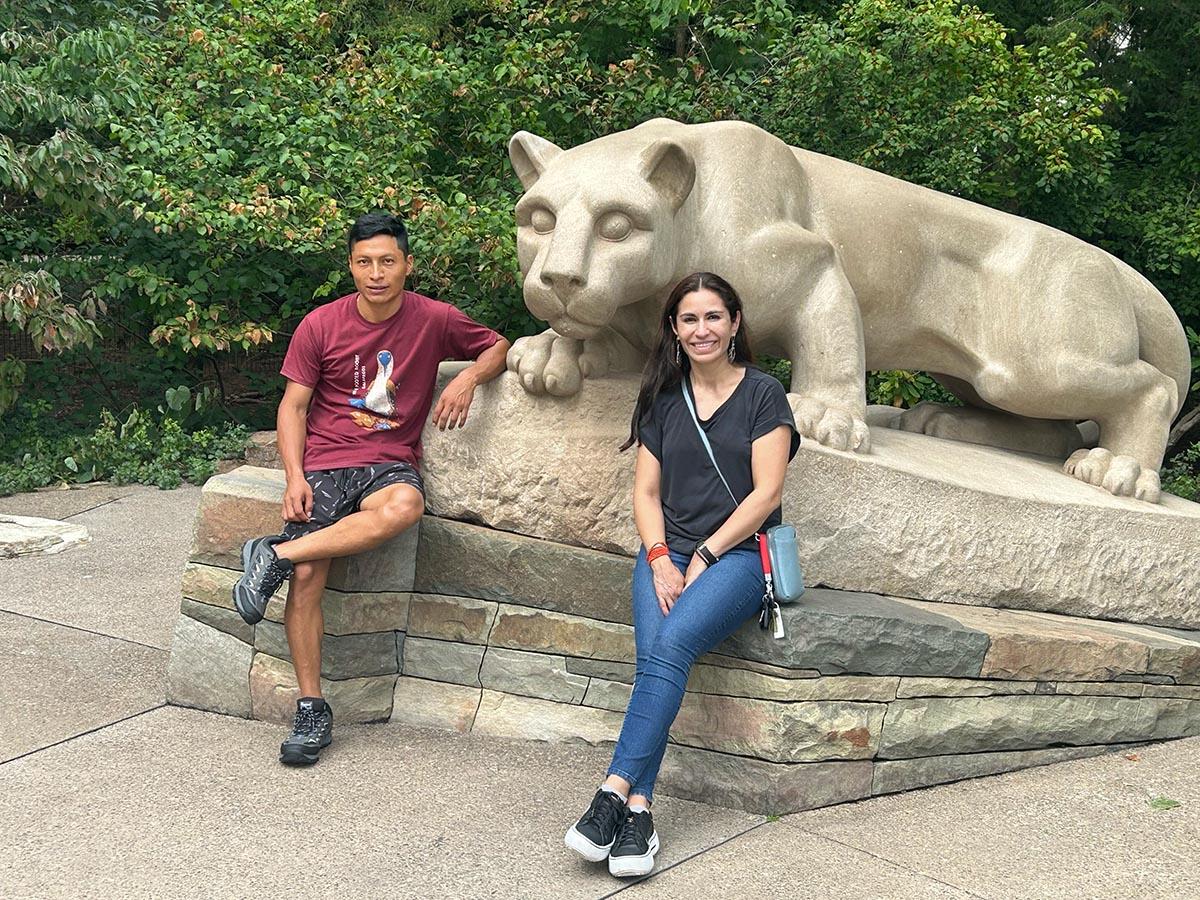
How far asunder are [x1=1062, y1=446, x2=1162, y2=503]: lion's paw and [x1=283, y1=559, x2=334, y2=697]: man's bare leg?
241 cm

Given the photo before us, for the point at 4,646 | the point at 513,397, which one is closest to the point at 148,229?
the point at 4,646

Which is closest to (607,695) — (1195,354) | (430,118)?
(430,118)

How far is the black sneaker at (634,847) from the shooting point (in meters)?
2.58

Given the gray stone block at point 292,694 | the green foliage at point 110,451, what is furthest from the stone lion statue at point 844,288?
the green foliage at point 110,451

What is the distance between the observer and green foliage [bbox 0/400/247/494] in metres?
7.13

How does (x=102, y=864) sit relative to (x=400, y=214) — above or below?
below

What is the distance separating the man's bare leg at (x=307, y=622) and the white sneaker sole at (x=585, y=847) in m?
0.98

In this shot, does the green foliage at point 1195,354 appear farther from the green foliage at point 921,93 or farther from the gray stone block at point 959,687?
the gray stone block at point 959,687

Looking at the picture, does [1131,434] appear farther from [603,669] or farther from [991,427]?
[603,669]

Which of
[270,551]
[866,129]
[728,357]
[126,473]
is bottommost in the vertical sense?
[126,473]

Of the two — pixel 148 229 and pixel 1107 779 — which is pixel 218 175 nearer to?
pixel 148 229

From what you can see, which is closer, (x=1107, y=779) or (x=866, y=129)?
(x=1107, y=779)

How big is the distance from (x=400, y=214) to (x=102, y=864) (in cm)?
A: 492

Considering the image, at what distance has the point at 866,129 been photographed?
23.5 feet
